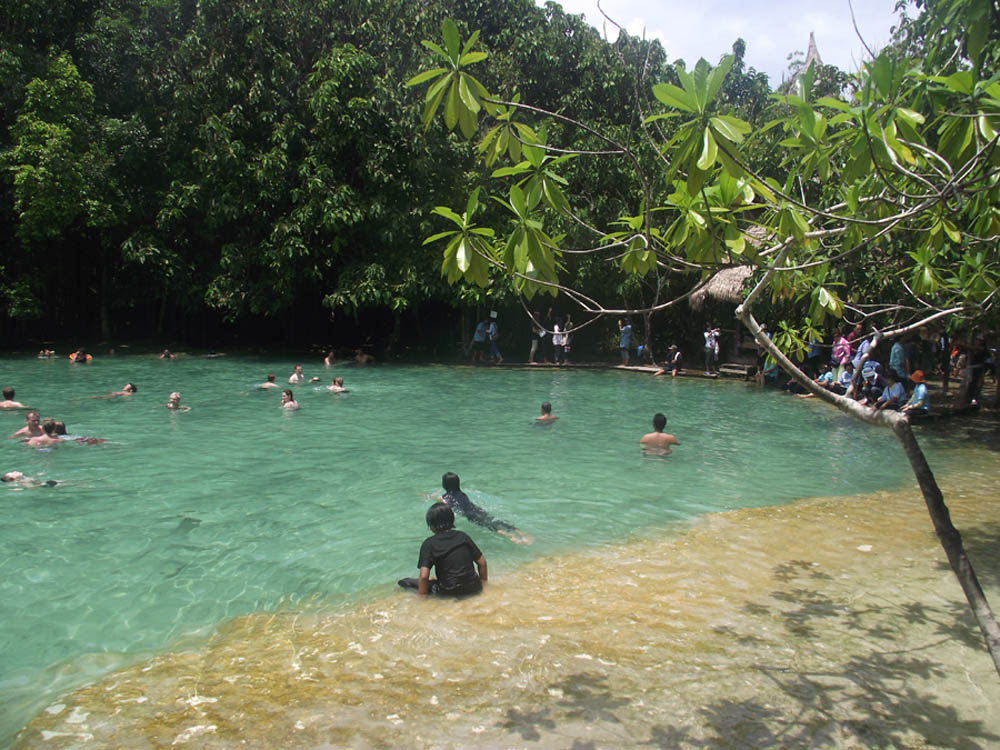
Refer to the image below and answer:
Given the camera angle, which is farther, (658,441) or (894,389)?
(894,389)

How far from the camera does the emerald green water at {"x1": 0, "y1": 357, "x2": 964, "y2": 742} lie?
6.96 metres

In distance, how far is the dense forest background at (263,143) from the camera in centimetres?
2422

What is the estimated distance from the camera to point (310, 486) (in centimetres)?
1104

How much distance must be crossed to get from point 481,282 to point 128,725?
360 centimetres

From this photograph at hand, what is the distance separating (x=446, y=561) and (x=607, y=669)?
1919 mm

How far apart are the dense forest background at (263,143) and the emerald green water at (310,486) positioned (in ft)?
20.5

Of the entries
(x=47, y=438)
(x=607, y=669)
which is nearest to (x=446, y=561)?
(x=607, y=669)

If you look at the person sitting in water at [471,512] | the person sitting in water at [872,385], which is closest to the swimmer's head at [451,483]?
the person sitting in water at [471,512]

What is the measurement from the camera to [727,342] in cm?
2569

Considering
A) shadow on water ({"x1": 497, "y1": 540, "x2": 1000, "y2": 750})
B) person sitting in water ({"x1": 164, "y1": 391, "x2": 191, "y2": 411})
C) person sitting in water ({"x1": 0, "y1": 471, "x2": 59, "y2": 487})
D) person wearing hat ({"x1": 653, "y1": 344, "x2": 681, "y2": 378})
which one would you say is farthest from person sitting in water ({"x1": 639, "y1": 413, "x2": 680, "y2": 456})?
person wearing hat ({"x1": 653, "y1": 344, "x2": 681, "y2": 378})

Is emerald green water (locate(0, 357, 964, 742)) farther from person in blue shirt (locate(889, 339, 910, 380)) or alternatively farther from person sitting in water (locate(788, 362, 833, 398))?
person in blue shirt (locate(889, 339, 910, 380))

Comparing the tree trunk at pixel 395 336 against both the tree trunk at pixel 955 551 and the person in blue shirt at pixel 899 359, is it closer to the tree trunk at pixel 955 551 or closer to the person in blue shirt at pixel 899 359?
the person in blue shirt at pixel 899 359

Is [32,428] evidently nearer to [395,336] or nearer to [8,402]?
[8,402]

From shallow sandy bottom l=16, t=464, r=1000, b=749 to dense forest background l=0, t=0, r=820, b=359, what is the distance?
17381 millimetres
